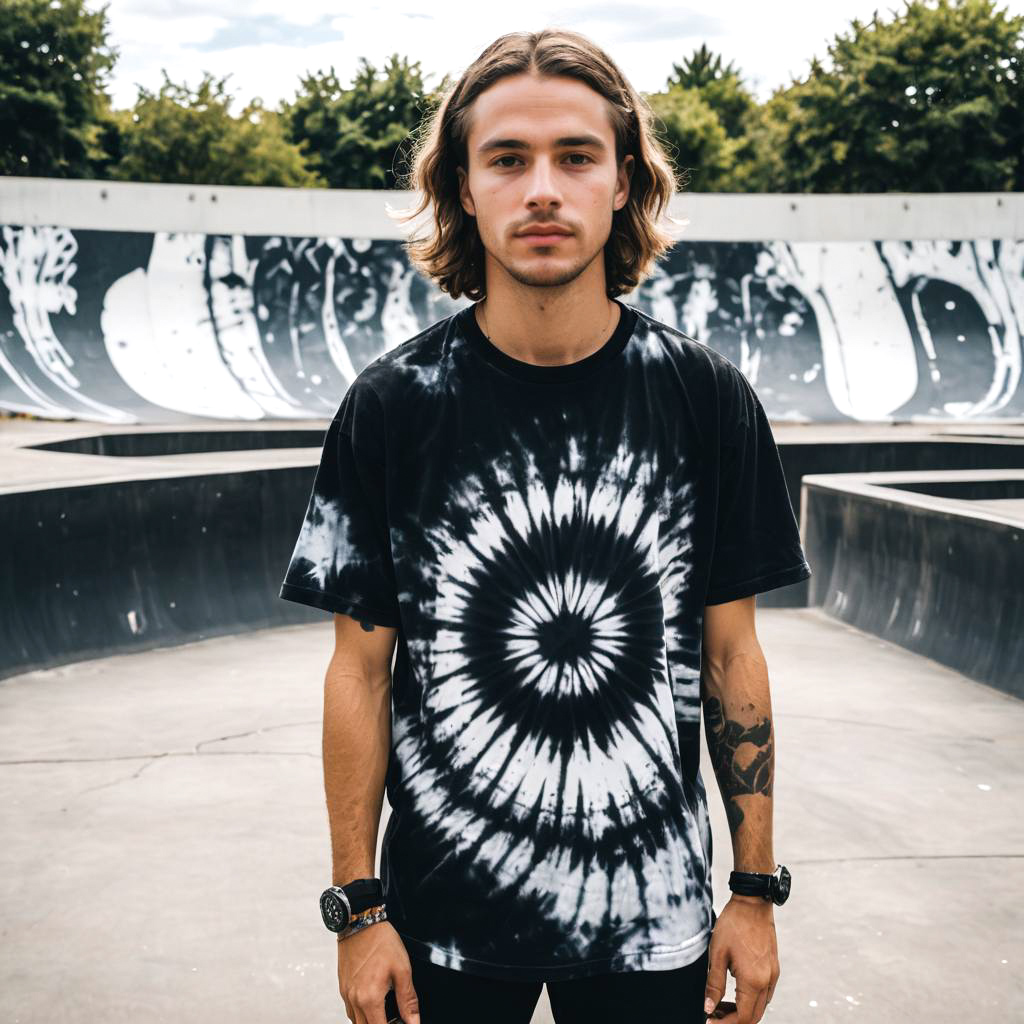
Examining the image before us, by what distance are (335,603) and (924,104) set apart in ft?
148

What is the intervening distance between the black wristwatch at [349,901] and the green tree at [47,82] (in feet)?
141

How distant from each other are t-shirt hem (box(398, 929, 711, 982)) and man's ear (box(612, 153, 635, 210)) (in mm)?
1006

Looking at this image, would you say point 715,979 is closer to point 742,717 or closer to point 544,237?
point 742,717

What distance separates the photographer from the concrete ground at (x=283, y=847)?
3146 mm

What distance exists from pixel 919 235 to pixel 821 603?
14.2 meters

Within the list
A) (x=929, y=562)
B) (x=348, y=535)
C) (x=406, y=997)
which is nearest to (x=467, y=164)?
(x=348, y=535)

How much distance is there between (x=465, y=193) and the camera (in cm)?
175

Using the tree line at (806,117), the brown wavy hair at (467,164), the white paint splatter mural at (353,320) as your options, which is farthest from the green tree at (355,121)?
the brown wavy hair at (467,164)

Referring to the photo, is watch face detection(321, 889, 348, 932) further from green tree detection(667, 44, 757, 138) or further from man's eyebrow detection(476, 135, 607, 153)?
green tree detection(667, 44, 757, 138)

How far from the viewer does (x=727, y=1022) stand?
160 cm

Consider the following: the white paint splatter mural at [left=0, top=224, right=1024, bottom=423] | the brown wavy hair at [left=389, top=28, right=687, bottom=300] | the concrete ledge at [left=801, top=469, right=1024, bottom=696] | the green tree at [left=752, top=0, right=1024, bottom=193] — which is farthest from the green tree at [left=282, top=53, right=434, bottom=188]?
the brown wavy hair at [left=389, top=28, right=687, bottom=300]

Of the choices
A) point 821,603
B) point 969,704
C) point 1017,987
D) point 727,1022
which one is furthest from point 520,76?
point 821,603

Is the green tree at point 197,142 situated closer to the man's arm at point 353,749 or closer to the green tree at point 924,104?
the green tree at point 924,104

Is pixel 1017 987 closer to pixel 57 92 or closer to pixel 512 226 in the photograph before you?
pixel 512 226
